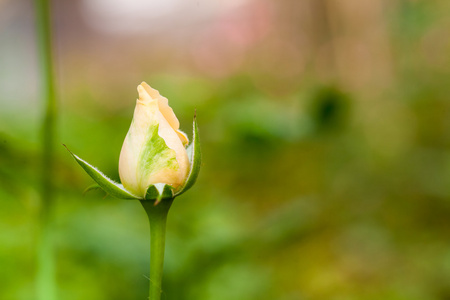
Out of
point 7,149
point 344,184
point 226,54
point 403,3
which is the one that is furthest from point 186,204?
point 226,54

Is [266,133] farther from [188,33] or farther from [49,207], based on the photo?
[188,33]

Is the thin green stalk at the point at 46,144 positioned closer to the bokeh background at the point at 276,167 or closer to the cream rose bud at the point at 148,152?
the bokeh background at the point at 276,167

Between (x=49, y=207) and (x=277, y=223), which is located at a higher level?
(x=277, y=223)

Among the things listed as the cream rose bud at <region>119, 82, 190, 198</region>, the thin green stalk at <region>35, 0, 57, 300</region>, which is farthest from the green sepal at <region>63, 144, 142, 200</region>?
the thin green stalk at <region>35, 0, 57, 300</region>

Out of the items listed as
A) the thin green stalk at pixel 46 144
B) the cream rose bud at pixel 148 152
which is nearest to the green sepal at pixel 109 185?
the cream rose bud at pixel 148 152

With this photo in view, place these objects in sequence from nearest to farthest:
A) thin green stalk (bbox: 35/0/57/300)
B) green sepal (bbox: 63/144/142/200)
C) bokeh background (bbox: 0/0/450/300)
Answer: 1. green sepal (bbox: 63/144/142/200)
2. thin green stalk (bbox: 35/0/57/300)
3. bokeh background (bbox: 0/0/450/300)

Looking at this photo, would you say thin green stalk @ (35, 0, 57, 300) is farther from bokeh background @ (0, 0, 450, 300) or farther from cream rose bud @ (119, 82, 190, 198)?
cream rose bud @ (119, 82, 190, 198)
